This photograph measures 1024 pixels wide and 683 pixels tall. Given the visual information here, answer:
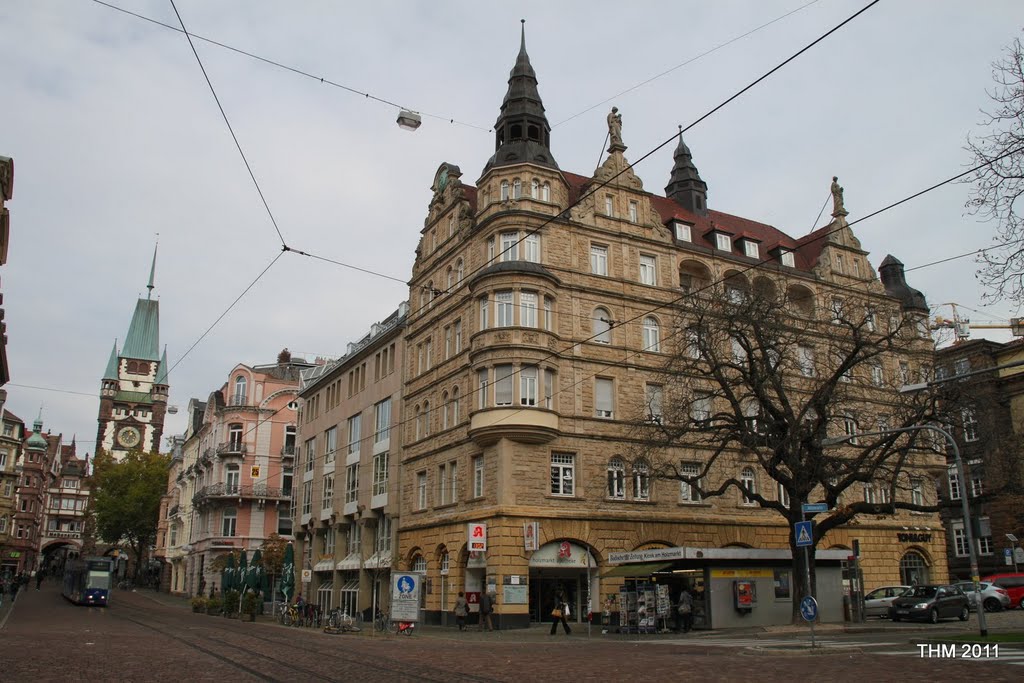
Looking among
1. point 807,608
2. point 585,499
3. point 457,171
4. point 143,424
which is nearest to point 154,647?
point 807,608

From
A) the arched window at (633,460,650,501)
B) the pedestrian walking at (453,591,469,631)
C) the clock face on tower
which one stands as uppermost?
the clock face on tower

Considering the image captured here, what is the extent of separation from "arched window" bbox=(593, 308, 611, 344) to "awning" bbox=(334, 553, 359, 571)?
1904 centimetres

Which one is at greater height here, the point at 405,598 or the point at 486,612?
the point at 405,598

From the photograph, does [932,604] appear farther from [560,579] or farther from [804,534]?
[804,534]

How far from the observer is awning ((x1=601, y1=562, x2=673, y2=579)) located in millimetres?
30516

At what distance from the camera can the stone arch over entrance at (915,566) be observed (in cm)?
4478

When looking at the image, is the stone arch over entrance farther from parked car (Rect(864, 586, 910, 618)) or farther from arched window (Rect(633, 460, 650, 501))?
arched window (Rect(633, 460, 650, 501))

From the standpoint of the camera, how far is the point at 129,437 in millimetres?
150625

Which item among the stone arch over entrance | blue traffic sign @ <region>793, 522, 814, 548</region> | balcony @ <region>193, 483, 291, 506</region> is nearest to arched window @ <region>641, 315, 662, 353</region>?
the stone arch over entrance

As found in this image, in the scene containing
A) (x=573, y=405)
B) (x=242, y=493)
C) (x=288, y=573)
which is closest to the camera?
(x=573, y=405)

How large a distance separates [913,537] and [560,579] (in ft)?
67.2

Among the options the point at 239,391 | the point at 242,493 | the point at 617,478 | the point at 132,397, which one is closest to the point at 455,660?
the point at 617,478

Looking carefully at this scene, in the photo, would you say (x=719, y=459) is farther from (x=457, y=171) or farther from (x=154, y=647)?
(x=154, y=647)

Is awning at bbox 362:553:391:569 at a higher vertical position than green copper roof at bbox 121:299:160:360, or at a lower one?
lower
